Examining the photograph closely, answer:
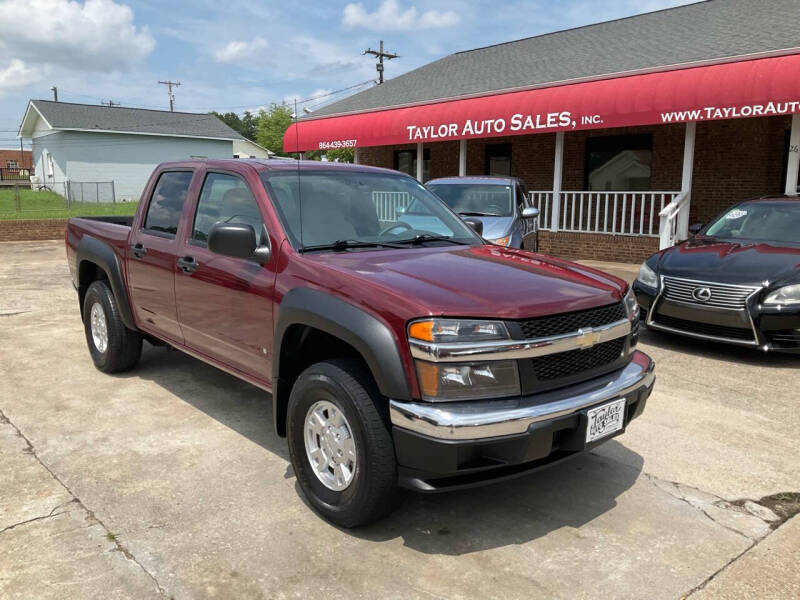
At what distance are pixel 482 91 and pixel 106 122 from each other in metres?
30.9

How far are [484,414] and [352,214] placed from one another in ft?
5.83

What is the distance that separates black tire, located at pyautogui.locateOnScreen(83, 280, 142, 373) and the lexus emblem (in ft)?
16.9

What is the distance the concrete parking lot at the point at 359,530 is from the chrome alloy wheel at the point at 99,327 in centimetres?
55

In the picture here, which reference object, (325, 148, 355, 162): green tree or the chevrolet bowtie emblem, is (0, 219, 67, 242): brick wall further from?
(325, 148, 355, 162): green tree

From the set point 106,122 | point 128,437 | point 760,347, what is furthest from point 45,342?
point 106,122

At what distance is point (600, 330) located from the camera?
125 inches

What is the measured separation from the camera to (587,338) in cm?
308

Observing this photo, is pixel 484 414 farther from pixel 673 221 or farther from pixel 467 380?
pixel 673 221

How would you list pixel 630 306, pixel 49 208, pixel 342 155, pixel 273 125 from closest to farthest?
pixel 630 306
pixel 49 208
pixel 342 155
pixel 273 125

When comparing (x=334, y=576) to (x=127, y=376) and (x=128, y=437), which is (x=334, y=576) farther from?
(x=127, y=376)

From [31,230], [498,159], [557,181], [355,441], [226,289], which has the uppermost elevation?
[498,159]

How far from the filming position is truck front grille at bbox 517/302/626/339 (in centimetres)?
289

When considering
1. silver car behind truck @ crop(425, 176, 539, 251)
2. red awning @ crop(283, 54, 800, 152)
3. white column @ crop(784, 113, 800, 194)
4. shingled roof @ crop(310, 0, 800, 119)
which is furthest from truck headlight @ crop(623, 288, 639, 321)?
shingled roof @ crop(310, 0, 800, 119)

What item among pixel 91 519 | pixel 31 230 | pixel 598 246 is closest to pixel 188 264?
pixel 91 519
